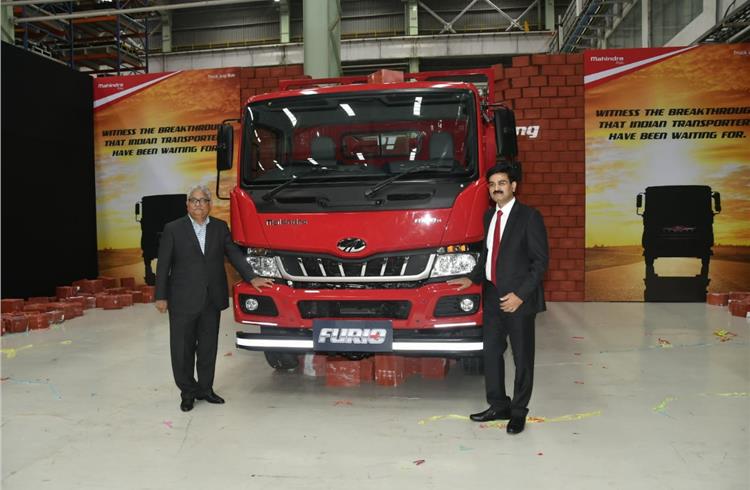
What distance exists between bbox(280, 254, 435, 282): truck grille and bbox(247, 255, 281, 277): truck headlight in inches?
6.5

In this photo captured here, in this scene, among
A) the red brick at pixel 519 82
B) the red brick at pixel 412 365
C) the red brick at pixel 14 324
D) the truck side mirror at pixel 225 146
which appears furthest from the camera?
the red brick at pixel 519 82

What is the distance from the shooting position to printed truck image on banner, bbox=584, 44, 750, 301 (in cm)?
918

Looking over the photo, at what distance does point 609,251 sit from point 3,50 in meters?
9.10

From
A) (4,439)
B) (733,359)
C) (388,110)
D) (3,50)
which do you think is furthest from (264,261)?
(3,50)

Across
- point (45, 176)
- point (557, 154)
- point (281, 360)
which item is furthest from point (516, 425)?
point (45, 176)

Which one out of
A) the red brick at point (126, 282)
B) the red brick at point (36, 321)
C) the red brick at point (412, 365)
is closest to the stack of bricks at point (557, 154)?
the red brick at point (412, 365)

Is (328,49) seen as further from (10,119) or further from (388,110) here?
(388,110)

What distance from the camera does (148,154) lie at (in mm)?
10898

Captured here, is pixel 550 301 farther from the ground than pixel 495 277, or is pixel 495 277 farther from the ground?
pixel 495 277

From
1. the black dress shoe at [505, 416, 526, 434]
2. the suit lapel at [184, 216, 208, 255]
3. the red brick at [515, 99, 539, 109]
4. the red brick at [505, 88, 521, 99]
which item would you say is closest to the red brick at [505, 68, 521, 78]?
the red brick at [505, 88, 521, 99]

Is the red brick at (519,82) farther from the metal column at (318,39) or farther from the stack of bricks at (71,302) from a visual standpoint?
the stack of bricks at (71,302)

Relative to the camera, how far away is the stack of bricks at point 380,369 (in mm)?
5047

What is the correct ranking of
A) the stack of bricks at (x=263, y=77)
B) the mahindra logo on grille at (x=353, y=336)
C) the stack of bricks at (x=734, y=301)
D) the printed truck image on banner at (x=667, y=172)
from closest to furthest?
1. the mahindra logo on grille at (x=353, y=336)
2. the stack of bricks at (x=734, y=301)
3. the printed truck image on banner at (x=667, y=172)
4. the stack of bricks at (x=263, y=77)

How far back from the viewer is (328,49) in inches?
391
